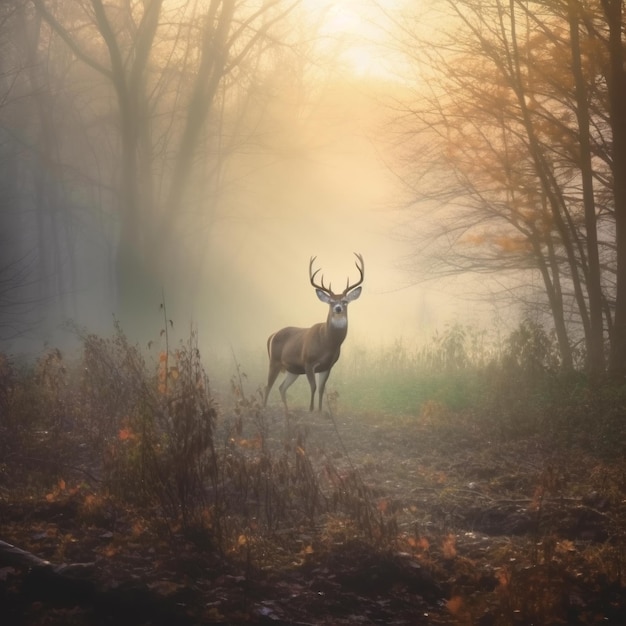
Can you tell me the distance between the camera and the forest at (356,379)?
573 cm

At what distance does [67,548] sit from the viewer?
5.89 meters

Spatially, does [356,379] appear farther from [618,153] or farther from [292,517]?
[292,517]

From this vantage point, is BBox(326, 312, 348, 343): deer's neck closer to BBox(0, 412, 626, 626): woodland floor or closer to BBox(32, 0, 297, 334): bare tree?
BBox(0, 412, 626, 626): woodland floor

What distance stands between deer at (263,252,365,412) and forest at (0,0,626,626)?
1.04ft

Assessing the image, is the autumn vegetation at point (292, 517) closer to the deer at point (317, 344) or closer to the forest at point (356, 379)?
the forest at point (356, 379)

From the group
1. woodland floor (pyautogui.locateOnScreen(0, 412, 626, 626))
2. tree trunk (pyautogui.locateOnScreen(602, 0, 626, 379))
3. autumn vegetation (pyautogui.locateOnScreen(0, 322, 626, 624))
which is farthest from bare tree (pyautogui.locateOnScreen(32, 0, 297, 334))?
woodland floor (pyautogui.locateOnScreen(0, 412, 626, 626))

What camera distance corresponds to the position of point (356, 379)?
17141mm

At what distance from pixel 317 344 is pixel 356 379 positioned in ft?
12.7

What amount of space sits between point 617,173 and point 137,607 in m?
9.87

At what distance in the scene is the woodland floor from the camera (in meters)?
5.17

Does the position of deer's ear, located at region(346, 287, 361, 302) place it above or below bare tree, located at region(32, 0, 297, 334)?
below

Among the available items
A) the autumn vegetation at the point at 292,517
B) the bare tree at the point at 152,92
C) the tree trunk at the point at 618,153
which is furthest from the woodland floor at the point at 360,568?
the bare tree at the point at 152,92

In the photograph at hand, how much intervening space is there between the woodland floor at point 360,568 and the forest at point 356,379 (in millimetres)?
23

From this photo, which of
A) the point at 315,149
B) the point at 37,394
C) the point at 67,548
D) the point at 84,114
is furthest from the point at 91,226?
the point at 67,548
